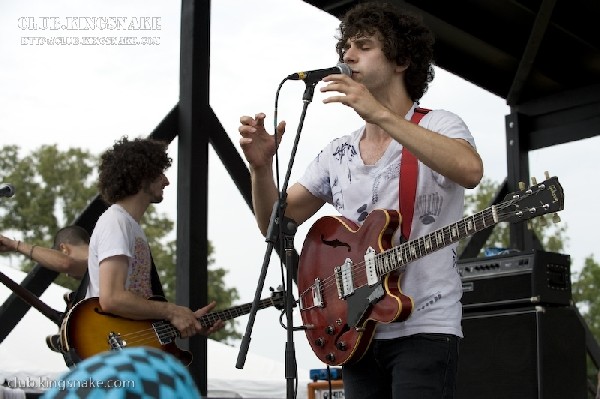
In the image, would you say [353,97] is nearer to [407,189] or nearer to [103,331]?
[407,189]

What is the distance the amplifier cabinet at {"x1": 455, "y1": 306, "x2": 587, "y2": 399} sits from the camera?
4066mm

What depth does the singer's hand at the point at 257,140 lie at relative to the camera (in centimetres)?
271

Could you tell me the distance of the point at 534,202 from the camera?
2.36 meters

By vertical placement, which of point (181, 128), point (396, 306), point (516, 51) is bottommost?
point (396, 306)

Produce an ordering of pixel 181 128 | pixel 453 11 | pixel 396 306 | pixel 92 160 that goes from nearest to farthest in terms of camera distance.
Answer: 1. pixel 396 306
2. pixel 181 128
3. pixel 453 11
4. pixel 92 160

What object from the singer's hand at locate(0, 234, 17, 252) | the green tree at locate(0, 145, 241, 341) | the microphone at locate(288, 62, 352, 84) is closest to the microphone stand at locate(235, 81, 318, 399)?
the microphone at locate(288, 62, 352, 84)

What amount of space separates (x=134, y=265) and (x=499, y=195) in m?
3.50

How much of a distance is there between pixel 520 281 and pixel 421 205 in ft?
6.69

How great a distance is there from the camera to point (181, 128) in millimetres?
4746

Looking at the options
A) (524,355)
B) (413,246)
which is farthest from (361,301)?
(524,355)

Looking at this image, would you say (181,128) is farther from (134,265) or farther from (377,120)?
(377,120)

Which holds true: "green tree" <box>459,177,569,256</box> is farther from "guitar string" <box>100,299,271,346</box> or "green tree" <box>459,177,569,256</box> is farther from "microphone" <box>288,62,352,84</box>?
"microphone" <box>288,62,352,84</box>

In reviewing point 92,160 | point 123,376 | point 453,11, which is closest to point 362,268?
point 123,376

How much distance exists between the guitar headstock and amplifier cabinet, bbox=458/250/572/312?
193 cm
